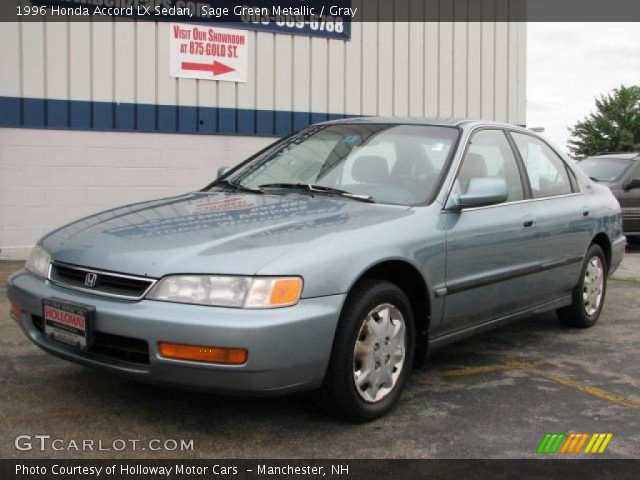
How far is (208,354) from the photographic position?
300cm

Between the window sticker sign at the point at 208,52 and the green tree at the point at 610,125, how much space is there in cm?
6017

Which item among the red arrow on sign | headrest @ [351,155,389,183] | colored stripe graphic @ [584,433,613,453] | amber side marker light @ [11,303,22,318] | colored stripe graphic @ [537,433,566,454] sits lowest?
colored stripe graphic @ [584,433,613,453]

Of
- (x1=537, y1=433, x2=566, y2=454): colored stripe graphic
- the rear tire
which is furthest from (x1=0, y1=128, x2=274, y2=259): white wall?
(x1=537, y1=433, x2=566, y2=454): colored stripe graphic

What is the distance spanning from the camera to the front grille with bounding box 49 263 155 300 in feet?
10.4

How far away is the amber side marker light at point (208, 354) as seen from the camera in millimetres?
2984

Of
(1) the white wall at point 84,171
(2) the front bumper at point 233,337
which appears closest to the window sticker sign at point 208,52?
(1) the white wall at point 84,171

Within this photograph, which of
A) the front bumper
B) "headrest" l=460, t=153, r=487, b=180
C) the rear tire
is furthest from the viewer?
the rear tire

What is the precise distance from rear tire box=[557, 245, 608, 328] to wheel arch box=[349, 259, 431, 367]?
2.07 m

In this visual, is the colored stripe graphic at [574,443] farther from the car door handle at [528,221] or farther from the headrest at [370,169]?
the headrest at [370,169]

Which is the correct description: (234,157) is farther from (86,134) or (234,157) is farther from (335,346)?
(335,346)

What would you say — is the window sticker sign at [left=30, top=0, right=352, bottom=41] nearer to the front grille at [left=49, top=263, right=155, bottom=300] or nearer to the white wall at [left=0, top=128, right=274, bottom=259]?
the white wall at [left=0, top=128, right=274, bottom=259]
